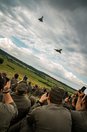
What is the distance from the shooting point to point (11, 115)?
4.56 m

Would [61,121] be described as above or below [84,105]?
below

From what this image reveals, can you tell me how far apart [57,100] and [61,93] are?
0.15 metres

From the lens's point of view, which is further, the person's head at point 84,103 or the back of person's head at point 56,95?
the person's head at point 84,103

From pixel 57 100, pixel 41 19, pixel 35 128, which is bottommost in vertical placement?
pixel 35 128

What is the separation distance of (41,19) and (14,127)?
10894 millimetres

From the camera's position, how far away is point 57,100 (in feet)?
15.9

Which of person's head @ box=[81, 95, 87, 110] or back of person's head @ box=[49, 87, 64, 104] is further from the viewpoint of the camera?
person's head @ box=[81, 95, 87, 110]

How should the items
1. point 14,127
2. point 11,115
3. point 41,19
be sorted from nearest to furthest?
1. point 11,115
2. point 14,127
3. point 41,19

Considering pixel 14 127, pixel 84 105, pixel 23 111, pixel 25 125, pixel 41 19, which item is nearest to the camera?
pixel 25 125

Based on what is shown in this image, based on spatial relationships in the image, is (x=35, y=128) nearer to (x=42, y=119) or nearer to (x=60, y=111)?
(x=42, y=119)

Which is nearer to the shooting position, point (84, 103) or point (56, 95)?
point (56, 95)

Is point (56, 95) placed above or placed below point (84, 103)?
below

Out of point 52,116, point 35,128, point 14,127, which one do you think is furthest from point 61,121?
point 14,127

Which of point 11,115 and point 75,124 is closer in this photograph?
point 11,115
